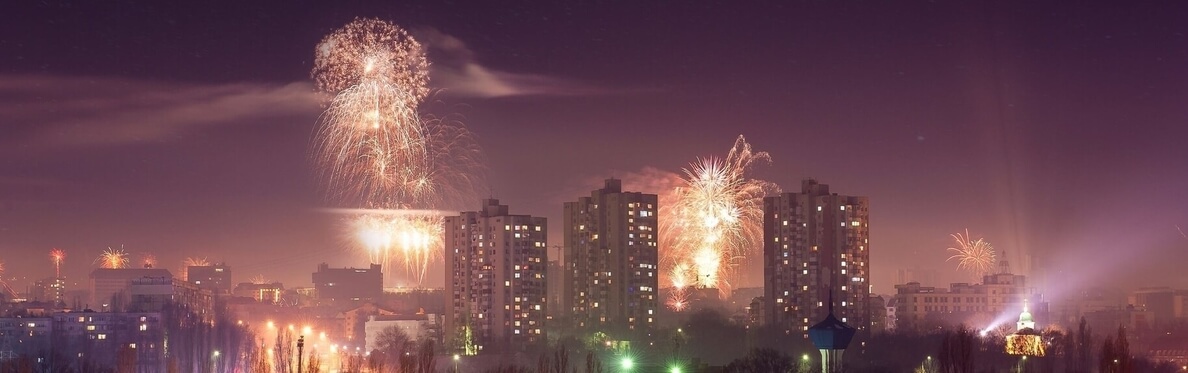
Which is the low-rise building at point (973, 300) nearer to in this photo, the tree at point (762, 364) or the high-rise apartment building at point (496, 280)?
the high-rise apartment building at point (496, 280)

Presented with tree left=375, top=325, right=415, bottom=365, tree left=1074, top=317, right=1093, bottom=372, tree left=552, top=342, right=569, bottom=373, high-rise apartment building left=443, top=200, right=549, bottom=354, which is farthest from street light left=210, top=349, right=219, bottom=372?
tree left=1074, top=317, right=1093, bottom=372

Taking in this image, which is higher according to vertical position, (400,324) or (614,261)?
(614,261)

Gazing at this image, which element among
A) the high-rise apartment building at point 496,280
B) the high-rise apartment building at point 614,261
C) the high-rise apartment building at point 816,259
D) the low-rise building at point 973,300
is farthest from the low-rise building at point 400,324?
the low-rise building at point 973,300

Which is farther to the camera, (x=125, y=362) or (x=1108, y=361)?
(x=125, y=362)

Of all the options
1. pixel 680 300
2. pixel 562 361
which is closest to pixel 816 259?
pixel 680 300

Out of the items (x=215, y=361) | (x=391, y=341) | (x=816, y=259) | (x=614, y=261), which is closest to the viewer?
(x=215, y=361)

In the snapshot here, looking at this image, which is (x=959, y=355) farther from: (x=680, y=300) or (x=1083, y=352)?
(x=680, y=300)
